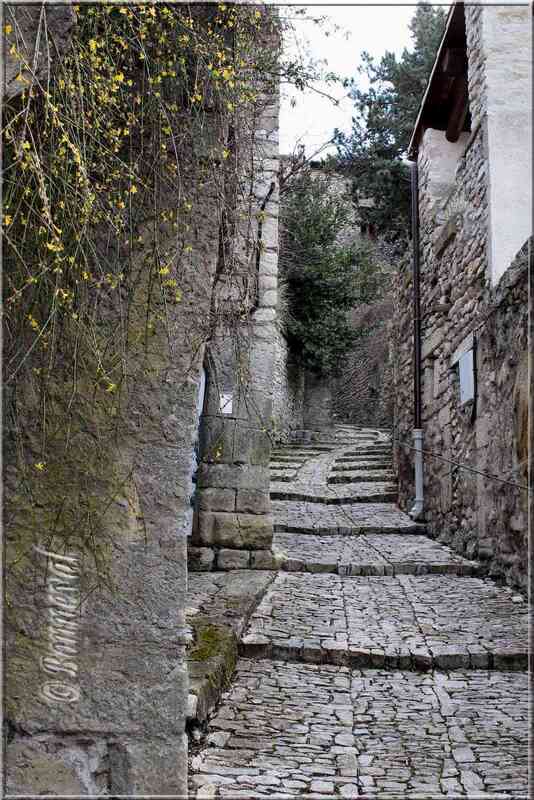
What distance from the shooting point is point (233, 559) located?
6188 mm

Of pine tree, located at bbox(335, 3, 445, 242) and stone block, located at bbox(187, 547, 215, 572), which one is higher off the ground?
pine tree, located at bbox(335, 3, 445, 242)

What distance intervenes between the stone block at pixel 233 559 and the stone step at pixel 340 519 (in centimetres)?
217

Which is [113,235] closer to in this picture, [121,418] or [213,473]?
[121,418]

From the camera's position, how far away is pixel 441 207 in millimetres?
9062

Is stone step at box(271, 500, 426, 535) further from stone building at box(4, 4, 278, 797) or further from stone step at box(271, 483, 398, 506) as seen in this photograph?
stone building at box(4, 4, 278, 797)

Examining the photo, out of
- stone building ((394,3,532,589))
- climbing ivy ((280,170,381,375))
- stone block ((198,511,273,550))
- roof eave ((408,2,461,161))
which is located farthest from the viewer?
climbing ivy ((280,170,381,375))

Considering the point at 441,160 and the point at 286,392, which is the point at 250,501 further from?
the point at 286,392

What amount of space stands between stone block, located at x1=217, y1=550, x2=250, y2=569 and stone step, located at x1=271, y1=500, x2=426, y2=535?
2.17 meters

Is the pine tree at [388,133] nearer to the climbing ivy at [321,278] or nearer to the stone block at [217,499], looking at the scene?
the climbing ivy at [321,278]

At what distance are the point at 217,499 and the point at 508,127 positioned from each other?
13.5 ft

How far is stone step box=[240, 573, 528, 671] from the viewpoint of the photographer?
4.13 m

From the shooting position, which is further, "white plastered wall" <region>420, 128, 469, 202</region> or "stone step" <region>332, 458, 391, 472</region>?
"stone step" <region>332, 458, 391, 472</region>

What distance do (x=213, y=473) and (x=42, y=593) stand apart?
13.6 ft

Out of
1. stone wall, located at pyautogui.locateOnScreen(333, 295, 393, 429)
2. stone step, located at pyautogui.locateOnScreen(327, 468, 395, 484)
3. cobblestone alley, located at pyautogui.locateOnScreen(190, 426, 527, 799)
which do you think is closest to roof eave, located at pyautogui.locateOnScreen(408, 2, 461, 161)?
stone step, located at pyautogui.locateOnScreen(327, 468, 395, 484)
